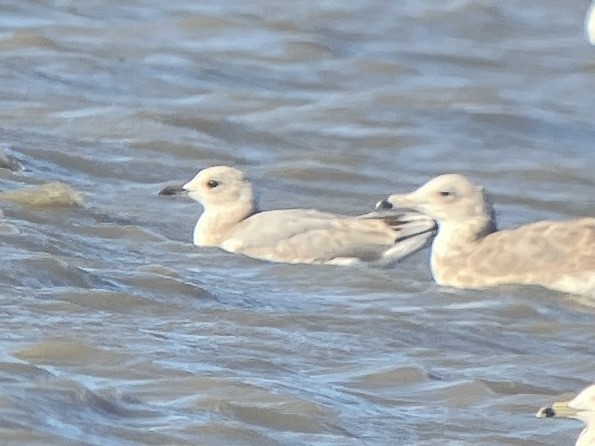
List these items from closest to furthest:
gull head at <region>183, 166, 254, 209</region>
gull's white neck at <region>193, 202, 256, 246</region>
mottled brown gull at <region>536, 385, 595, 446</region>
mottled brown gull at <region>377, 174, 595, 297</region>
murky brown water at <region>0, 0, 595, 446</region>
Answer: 1. mottled brown gull at <region>536, 385, 595, 446</region>
2. murky brown water at <region>0, 0, 595, 446</region>
3. mottled brown gull at <region>377, 174, 595, 297</region>
4. gull's white neck at <region>193, 202, 256, 246</region>
5. gull head at <region>183, 166, 254, 209</region>

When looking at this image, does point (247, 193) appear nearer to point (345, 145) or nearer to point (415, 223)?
point (415, 223)

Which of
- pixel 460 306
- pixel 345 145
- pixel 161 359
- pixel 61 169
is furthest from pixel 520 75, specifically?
pixel 161 359

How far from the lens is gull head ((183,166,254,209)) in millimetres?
10578

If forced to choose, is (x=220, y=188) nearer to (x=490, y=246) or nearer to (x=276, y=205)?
(x=276, y=205)

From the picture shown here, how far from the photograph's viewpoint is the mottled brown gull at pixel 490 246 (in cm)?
964

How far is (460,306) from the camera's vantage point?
902cm

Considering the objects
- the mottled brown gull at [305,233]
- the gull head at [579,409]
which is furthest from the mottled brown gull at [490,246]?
the gull head at [579,409]

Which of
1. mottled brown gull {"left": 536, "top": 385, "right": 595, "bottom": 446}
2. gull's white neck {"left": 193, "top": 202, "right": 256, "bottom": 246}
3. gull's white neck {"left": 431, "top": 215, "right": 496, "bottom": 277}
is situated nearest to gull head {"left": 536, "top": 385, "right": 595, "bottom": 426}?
mottled brown gull {"left": 536, "top": 385, "right": 595, "bottom": 446}

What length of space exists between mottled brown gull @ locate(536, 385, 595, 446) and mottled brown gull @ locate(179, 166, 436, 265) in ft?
11.6

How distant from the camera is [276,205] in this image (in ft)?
37.3

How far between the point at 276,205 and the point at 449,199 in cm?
141

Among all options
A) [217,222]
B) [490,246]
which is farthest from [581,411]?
[217,222]

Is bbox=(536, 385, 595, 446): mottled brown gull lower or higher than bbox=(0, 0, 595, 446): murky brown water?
higher

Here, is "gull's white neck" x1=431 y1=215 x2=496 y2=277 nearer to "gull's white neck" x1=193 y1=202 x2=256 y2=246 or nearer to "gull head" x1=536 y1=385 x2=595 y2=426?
"gull's white neck" x1=193 y1=202 x2=256 y2=246
